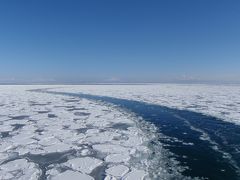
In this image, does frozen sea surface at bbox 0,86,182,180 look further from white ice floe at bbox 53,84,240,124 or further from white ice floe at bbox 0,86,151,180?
white ice floe at bbox 53,84,240,124

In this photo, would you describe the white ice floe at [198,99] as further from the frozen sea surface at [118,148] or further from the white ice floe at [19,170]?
the white ice floe at [19,170]

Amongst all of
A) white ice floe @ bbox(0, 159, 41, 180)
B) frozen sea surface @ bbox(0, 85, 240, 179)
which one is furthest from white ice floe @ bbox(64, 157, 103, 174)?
white ice floe @ bbox(0, 159, 41, 180)

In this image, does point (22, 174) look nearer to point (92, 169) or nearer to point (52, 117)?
point (92, 169)

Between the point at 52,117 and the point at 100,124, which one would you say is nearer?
the point at 100,124

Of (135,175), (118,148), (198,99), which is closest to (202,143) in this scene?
(118,148)

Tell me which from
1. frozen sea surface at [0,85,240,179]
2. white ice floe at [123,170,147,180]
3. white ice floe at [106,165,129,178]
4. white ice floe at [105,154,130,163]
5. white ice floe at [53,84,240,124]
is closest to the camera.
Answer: white ice floe at [123,170,147,180]

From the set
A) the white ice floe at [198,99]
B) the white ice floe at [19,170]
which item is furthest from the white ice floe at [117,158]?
the white ice floe at [198,99]

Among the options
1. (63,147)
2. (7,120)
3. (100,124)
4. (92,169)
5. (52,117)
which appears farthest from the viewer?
(52,117)

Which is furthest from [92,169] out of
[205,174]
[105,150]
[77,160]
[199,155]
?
[199,155]
